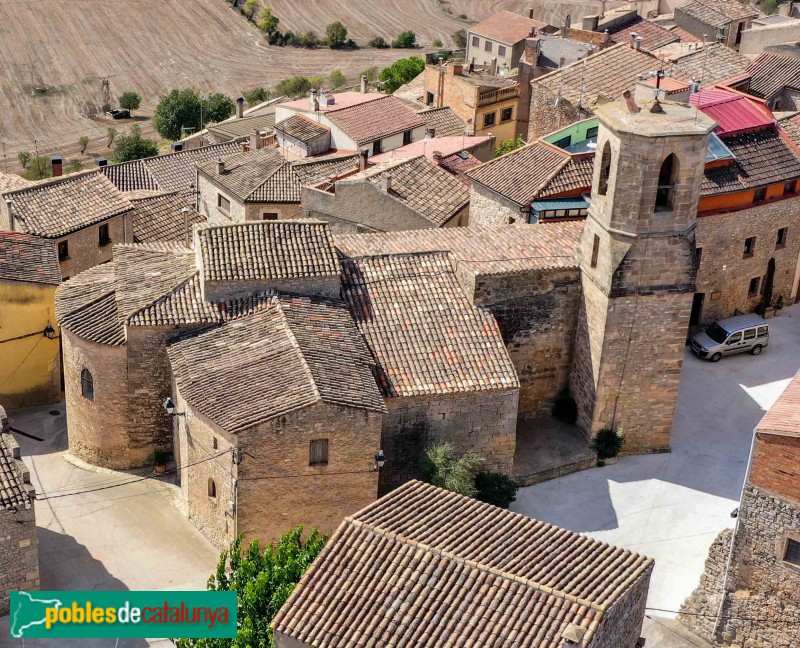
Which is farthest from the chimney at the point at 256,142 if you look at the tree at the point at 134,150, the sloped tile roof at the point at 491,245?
the tree at the point at 134,150

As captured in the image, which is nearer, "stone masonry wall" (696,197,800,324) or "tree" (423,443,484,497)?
"tree" (423,443,484,497)

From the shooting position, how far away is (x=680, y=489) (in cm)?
3784

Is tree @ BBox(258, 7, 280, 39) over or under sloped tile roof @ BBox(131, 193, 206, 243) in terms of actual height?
under

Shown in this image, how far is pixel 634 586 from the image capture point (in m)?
26.5

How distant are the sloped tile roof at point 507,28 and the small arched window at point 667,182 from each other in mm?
43539

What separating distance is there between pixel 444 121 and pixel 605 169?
26.8 metres

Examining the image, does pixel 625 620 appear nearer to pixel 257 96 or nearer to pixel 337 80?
pixel 257 96

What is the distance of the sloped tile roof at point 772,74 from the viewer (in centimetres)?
5728


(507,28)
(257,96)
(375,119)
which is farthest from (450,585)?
(257,96)

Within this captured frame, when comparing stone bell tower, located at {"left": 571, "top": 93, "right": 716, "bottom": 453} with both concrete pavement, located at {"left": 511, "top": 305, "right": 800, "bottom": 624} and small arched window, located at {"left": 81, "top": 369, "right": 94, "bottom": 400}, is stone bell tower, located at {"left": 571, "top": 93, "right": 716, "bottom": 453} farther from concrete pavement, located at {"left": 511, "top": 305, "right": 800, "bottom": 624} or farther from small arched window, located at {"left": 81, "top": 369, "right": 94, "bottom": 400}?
small arched window, located at {"left": 81, "top": 369, "right": 94, "bottom": 400}

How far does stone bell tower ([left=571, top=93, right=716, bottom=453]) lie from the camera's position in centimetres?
3538

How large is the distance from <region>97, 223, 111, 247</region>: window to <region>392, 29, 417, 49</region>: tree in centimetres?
7794

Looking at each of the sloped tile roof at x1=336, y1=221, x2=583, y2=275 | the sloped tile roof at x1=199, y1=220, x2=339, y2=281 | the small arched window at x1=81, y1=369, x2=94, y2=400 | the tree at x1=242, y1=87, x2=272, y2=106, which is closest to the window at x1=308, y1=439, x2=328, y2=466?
the sloped tile roof at x1=199, y1=220, x2=339, y2=281

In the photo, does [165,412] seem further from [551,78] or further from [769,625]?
[551,78]
